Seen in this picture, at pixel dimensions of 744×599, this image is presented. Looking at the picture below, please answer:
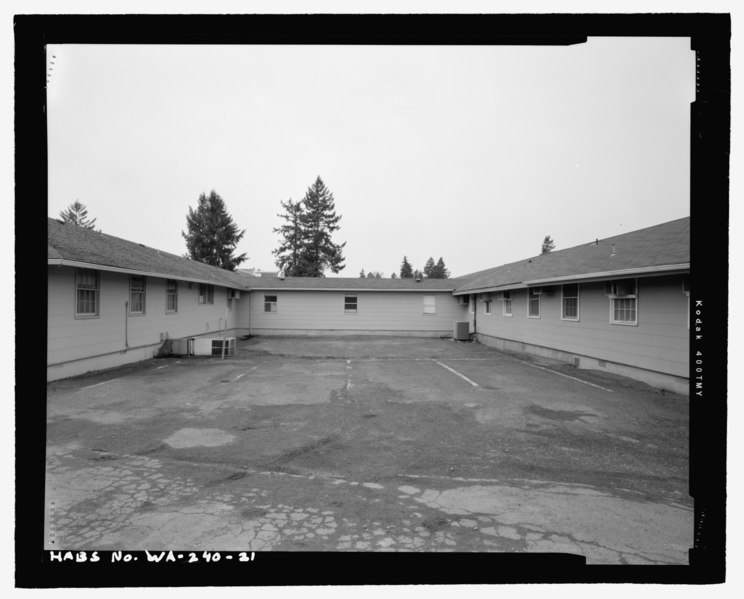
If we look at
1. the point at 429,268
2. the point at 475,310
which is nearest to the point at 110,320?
the point at 475,310

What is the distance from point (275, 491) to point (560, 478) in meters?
2.79

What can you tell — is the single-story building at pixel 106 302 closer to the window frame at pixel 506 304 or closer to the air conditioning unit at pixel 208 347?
the air conditioning unit at pixel 208 347

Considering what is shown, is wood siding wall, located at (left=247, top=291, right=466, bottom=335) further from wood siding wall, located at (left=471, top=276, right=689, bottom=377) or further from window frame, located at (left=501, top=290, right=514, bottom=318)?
wood siding wall, located at (left=471, top=276, right=689, bottom=377)

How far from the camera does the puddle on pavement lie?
4738 mm

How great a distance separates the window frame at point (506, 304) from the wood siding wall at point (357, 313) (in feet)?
19.1

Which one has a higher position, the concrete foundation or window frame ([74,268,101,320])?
window frame ([74,268,101,320])

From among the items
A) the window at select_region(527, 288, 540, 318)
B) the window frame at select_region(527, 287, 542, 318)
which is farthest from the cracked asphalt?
the window at select_region(527, 288, 540, 318)

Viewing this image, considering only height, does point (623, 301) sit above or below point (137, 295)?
below

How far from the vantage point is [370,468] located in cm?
397

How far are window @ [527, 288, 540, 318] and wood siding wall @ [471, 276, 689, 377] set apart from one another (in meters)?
0.23

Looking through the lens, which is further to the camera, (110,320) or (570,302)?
(570,302)

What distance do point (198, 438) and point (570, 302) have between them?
11.5 meters

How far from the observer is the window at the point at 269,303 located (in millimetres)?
22750

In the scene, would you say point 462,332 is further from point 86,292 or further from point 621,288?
point 86,292
